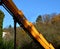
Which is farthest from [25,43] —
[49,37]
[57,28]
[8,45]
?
[8,45]

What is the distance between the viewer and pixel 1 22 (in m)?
24.6

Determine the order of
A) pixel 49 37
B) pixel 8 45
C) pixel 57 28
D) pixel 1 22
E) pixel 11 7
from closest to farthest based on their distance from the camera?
pixel 11 7 < pixel 8 45 < pixel 1 22 < pixel 49 37 < pixel 57 28

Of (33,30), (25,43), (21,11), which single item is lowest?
(33,30)

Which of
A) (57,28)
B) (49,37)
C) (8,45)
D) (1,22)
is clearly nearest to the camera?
(8,45)

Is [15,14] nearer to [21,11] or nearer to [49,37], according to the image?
[21,11]

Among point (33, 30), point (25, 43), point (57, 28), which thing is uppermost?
point (57, 28)

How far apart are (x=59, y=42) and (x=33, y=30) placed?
12.2 metres

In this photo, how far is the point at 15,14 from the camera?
12734 mm

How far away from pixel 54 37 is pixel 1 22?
626cm

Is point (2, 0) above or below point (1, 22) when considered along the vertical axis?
below

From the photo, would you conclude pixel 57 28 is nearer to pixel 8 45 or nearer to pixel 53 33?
pixel 53 33

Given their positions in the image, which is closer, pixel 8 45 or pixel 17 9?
pixel 17 9

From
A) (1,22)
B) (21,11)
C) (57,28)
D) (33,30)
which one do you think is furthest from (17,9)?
(57,28)

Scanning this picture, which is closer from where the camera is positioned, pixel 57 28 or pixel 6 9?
pixel 6 9
